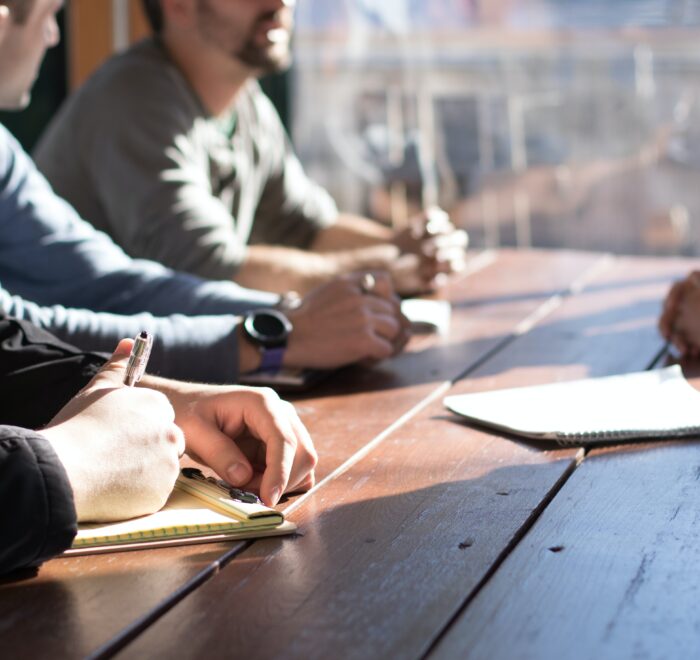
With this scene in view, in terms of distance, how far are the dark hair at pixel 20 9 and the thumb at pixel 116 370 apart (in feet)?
2.79

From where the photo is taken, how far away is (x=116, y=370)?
1.06 metres

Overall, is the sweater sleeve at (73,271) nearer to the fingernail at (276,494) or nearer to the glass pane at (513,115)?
the fingernail at (276,494)

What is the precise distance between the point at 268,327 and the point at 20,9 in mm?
607

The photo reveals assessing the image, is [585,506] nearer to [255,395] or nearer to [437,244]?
[255,395]

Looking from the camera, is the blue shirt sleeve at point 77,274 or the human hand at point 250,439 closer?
the human hand at point 250,439

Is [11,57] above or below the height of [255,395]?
above

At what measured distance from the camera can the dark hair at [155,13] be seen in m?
2.63

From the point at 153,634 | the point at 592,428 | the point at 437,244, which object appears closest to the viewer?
the point at 153,634

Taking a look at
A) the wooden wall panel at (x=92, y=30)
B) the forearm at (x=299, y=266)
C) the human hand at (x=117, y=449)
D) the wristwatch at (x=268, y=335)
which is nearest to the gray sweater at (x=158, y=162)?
the forearm at (x=299, y=266)

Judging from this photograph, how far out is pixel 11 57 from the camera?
71.4 inches

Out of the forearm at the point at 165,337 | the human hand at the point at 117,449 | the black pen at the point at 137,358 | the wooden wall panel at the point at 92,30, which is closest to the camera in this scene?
the human hand at the point at 117,449

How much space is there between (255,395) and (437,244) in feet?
4.27

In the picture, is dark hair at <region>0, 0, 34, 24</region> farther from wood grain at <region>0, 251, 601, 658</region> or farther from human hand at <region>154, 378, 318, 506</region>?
human hand at <region>154, 378, 318, 506</region>

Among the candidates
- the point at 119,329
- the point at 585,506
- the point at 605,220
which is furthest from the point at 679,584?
the point at 605,220
